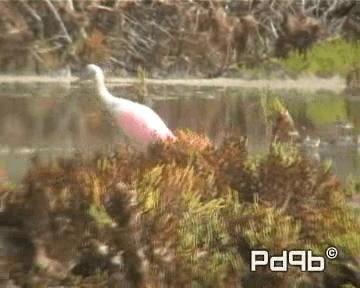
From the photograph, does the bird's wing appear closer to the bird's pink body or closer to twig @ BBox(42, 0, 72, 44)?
the bird's pink body

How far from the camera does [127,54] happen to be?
139 cm

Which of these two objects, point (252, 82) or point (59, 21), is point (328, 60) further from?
point (59, 21)

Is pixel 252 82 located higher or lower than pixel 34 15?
lower

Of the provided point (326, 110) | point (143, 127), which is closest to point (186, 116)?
point (143, 127)

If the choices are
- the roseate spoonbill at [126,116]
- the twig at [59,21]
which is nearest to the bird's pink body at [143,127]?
→ the roseate spoonbill at [126,116]

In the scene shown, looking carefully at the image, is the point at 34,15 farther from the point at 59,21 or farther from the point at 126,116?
the point at 126,116

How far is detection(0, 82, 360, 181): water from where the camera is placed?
1378 mm

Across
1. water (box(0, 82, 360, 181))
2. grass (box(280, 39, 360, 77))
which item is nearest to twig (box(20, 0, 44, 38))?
water (box(0, 82, 360, 181))

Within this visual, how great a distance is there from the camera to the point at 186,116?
1392 mm

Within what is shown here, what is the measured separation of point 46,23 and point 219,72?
0.32 meters

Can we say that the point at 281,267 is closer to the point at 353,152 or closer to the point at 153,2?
the point at 353,152

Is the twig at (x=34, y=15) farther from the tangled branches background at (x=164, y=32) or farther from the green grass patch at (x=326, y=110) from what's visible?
the green grass patch at (x=326, y=110)

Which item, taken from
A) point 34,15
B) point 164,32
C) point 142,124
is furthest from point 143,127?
point 34,15

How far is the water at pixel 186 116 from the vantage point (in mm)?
1378
